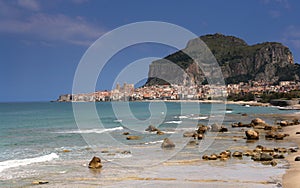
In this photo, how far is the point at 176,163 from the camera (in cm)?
2298

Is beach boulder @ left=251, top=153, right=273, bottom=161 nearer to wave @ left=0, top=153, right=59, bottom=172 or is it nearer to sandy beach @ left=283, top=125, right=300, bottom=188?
sandy beach @ left=283, top=125, right=300, bottom=188

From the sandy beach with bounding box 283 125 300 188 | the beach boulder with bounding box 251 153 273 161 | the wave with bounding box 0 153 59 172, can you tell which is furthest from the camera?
the wave with bounding box 0 153 59 172

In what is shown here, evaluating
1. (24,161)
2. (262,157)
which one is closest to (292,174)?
(262,157)

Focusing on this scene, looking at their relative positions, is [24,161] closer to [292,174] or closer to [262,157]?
[262,157]

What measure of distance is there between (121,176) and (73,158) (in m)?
7.87

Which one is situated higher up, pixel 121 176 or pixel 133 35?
pixel 133 35

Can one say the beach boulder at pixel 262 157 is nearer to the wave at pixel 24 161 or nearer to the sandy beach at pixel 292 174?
the sandy beach at pixel 292 174

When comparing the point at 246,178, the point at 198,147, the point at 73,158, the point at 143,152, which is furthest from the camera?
the point at 198,147

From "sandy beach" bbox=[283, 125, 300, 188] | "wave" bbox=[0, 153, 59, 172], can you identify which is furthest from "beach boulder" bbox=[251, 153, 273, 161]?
"wave" bbox=[0, 153, 59, 172]

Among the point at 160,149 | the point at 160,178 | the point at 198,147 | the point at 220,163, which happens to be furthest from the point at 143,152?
the point at 160,178

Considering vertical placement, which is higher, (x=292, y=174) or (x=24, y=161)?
(x=24, y=161)

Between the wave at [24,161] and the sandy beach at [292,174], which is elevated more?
the wave at [24,161]

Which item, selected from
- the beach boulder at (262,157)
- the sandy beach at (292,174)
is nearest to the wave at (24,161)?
the beach boulder at (262,157)

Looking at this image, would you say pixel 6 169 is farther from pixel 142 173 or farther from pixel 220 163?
pixel 220 163
